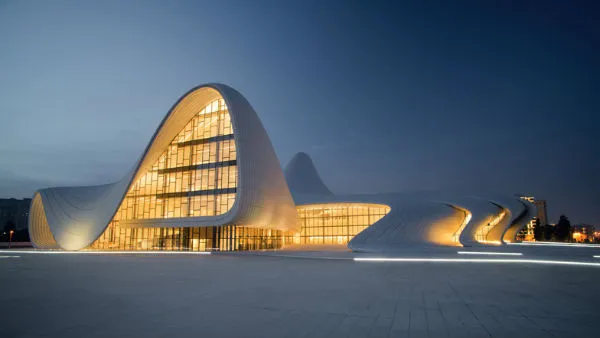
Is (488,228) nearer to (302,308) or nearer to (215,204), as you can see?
(215,204)

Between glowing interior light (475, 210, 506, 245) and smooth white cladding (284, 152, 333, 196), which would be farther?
smooth white cladding (284, 152, 333, 196)

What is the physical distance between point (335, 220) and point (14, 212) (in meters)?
163

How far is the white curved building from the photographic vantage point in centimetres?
3778

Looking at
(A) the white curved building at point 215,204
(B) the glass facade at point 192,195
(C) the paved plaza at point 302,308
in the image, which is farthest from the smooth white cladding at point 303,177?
(C) the paved plaza at point 302,308

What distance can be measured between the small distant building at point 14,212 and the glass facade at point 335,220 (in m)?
152

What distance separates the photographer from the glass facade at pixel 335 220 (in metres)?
56.3

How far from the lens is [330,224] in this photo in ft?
192

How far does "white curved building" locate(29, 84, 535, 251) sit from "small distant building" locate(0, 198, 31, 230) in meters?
141

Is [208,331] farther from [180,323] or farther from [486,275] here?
[486,275]

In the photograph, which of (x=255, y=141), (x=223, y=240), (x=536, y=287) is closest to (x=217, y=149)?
(x=255, y=141)

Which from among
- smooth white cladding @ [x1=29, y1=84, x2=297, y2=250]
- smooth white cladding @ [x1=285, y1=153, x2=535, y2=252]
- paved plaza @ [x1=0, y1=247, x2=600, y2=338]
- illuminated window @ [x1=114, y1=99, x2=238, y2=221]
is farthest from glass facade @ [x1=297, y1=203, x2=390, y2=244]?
paved plaza @ [x1=0, y1=247, x2=600, y2=338]

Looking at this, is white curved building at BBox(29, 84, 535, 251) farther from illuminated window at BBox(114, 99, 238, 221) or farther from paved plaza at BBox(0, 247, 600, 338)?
paved plaza at BBox(0, 247, 600, 338)

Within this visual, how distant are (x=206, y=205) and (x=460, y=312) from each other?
3518cm

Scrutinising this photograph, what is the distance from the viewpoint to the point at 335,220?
58188mm
